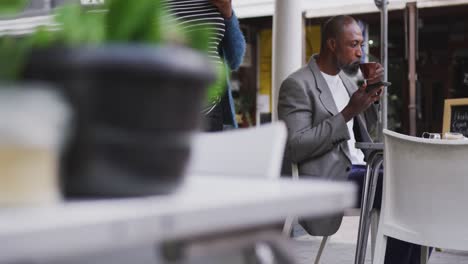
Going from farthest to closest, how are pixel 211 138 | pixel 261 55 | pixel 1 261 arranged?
pixel 261 55
pixel 211 138
pixel 1 261

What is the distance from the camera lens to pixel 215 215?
1.67 ft

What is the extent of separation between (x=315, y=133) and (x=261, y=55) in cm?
859

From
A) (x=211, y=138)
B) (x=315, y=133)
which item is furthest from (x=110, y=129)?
(x=315, y=133)

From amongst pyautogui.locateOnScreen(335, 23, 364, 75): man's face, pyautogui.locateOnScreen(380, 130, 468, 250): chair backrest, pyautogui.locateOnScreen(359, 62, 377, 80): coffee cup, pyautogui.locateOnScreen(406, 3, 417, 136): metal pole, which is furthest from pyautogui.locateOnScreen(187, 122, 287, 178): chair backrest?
pyautogui.locateOnScreen(406, 3, 417, 136): metal pole

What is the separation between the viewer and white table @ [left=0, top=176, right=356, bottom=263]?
421 mm

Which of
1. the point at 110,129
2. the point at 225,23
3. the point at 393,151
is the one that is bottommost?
the point at 393,151

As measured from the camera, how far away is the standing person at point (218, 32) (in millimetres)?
2215

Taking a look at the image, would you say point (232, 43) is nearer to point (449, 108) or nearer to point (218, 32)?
point (218, 32)

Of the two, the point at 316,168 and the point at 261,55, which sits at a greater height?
the point at 261,55

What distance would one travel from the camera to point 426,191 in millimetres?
2445

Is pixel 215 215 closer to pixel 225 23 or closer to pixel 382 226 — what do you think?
pixel 225 23

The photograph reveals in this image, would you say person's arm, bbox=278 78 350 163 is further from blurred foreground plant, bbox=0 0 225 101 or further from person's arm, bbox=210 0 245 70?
blurred foreground plant, bbox=0 0 225 101

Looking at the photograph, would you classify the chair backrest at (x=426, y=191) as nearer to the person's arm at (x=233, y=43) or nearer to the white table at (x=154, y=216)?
the person's arm at (x=233, y=43)

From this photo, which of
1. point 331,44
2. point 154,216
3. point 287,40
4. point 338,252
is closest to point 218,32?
point 331,44
